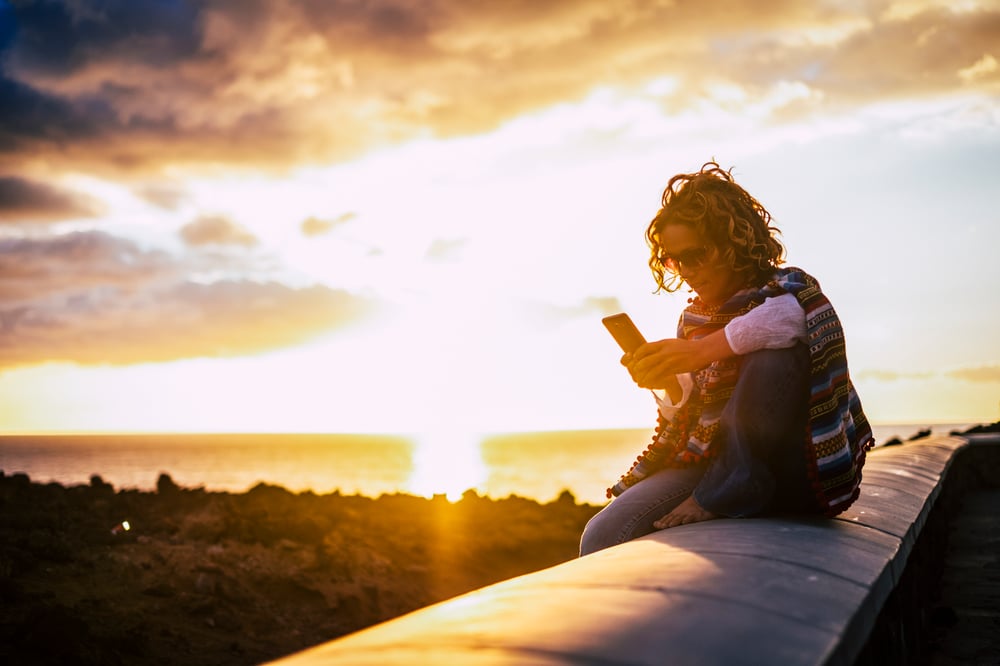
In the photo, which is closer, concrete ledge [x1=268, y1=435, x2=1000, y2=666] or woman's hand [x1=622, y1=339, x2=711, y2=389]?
concrete ledge [x1=268, y1=435, x2=1000, y2=666]

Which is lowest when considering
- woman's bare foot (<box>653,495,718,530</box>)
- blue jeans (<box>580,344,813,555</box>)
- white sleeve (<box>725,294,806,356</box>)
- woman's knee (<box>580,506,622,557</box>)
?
woman's knee (<box>580,506,622,557</box>)

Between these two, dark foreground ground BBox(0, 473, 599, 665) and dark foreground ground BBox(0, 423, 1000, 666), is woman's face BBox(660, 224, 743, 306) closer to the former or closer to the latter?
dark foreground ground BBox(0, 423, 1000, 666)

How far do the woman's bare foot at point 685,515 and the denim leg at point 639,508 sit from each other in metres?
0.10

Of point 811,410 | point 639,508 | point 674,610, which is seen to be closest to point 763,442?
point 811,410

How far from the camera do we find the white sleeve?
3299mm

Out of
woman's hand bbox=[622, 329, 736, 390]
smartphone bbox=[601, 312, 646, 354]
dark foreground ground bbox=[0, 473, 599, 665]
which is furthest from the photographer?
dark foreground ground bbox=[0, 473, 599, 665]

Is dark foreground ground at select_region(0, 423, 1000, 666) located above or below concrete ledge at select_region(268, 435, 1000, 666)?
below

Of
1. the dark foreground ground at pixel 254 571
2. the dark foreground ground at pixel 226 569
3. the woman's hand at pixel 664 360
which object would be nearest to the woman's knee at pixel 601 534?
the woman's hand at pixel 664 360

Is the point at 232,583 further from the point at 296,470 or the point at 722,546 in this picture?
the point at 296,470

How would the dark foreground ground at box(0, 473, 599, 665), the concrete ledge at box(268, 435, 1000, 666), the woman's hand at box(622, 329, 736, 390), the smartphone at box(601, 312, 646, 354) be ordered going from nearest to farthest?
the concrete ledge at box(268, 435, 1000, 666) → the woman's hand at box(622, 329, 736, 390) → the smartphone at box(601, 312, 646, 354) → the dark foreground ground at box(0, 473, 599, 665)

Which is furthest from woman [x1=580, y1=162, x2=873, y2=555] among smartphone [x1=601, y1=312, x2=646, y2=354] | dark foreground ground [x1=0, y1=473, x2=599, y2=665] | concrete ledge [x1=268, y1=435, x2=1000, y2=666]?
dark foreground ground [x1=0, y1=473, x2=599, y2=665]

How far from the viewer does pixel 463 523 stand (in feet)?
36.2

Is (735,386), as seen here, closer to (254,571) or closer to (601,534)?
(601,534)

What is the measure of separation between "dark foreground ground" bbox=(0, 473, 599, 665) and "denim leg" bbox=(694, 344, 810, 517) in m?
3.91
